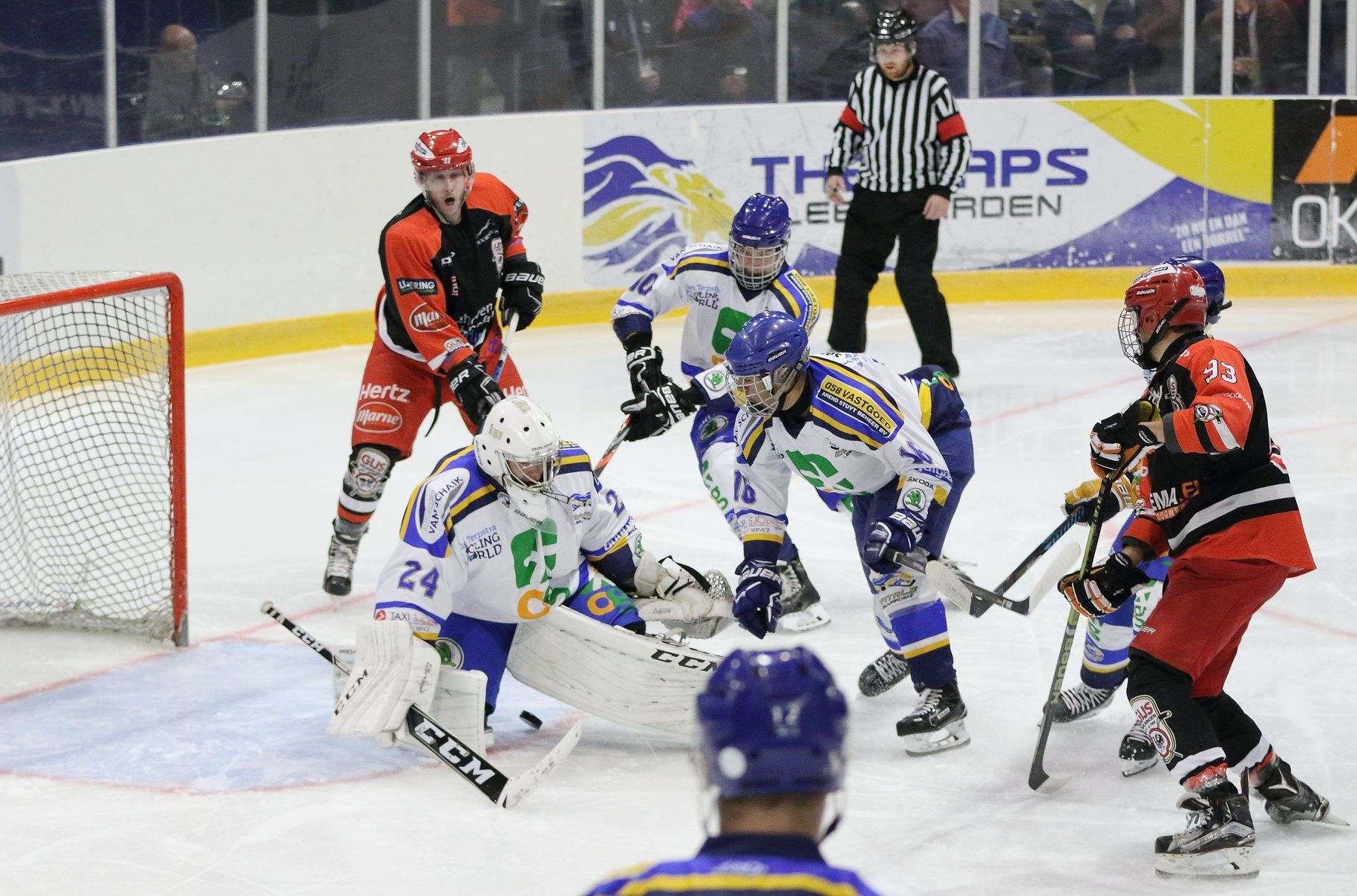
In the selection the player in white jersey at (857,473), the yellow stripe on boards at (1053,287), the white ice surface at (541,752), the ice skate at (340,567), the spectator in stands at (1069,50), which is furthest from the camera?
the spectator in stands at (1069,50)

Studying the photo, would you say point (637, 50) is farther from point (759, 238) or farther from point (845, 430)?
point (845, 430)

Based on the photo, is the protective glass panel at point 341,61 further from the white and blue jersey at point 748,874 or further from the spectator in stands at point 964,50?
the white and blue jersey at point 748,874

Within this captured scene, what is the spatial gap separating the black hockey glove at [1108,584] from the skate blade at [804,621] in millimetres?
1379

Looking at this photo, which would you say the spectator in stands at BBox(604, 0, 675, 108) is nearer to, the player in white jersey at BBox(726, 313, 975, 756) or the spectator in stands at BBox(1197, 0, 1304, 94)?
the spectator in stands at BBox(1197, 0, 1304, 94)

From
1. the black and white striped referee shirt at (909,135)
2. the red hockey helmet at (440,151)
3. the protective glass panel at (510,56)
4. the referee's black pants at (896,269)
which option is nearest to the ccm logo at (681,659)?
the red hockey helmet at (440,151)

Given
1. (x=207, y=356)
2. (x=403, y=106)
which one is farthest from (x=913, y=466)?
(x=403, y=106)

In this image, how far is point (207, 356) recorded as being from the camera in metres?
7.86

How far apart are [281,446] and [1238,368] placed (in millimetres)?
4164

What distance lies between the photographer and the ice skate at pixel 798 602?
15.7 ft

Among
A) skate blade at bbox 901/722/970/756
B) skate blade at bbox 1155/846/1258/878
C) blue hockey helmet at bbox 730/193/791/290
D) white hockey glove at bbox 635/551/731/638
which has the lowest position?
skate blade at bbox 1155/846/1258/878

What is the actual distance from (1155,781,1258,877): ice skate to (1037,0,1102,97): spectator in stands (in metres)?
6.97

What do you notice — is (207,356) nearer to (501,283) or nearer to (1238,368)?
(501,283)

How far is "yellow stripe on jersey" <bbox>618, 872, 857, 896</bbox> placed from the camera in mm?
1463

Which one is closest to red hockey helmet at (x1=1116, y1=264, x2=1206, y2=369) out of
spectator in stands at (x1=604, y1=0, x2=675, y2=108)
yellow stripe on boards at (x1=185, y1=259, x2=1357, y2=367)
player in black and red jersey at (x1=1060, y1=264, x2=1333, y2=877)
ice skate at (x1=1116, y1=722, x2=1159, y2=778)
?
player in black and red jersey at (x1=1060, y1=264, x2=1333, y2=877)
